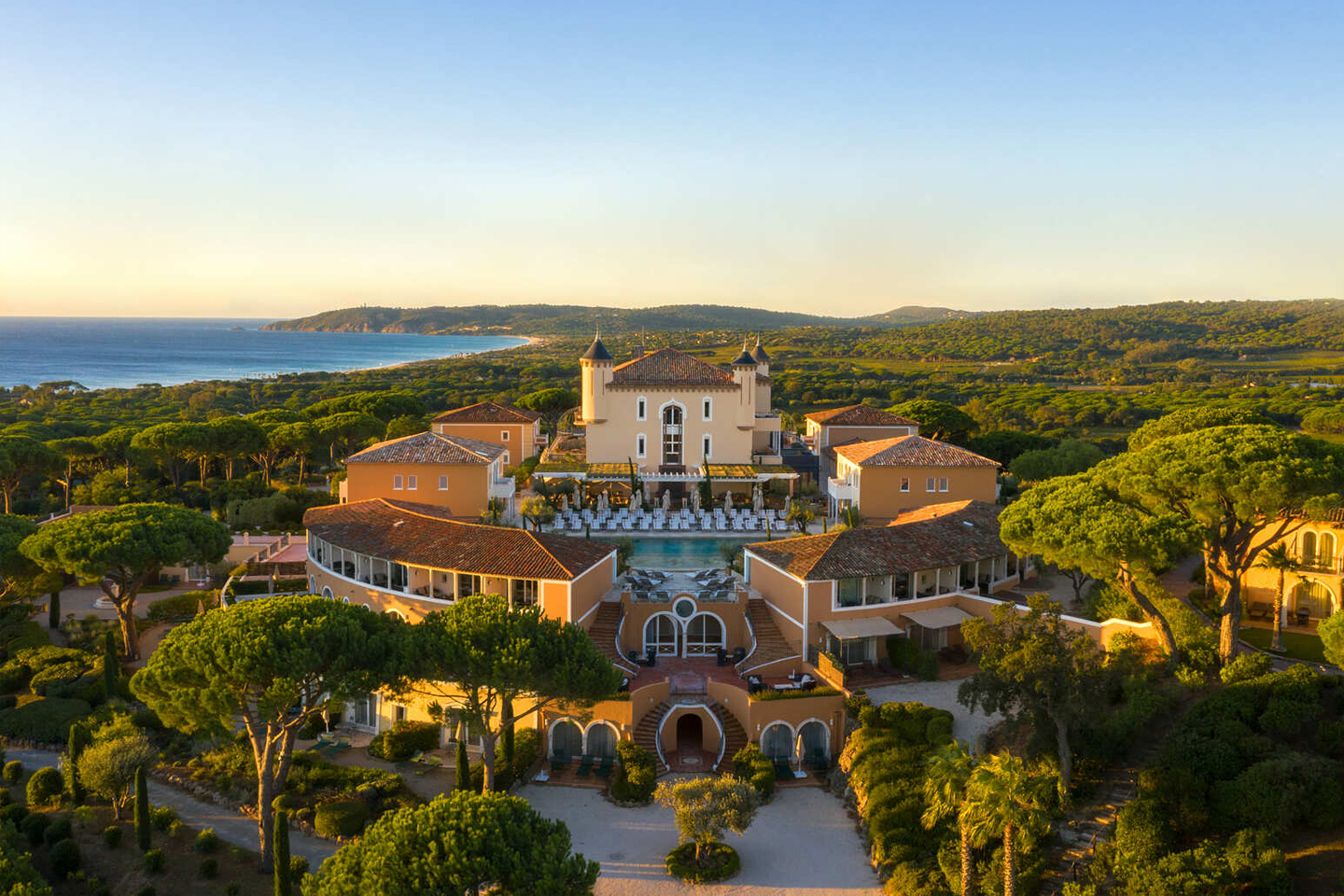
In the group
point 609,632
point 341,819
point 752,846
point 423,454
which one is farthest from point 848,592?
point 423,454

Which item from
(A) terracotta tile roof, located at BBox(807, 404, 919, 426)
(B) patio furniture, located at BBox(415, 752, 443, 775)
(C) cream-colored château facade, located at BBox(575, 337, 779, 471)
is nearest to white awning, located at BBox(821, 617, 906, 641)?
(B) patio furniture, located at BBox(415, 752, 443, 775)

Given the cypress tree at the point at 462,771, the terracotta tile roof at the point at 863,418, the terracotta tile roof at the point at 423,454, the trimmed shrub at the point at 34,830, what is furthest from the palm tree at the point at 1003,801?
the terracotta tile roof at the point at 863,418

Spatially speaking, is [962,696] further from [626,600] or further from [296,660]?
[296,660]

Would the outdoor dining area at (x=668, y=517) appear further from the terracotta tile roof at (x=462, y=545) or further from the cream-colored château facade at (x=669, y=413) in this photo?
the terracotta tile roof at (x=462, y=545)

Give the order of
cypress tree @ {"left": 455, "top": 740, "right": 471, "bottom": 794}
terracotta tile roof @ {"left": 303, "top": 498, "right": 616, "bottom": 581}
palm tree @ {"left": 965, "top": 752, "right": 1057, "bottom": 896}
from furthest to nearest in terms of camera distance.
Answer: terracotta tile roof @ {"left": 303, "top": 498, "right": 616, "bottom": 581}, cypress tree @ {"left": 455, "top": 740, "right": 471, "bottom": 794}, palm tree @ {"left": 965, "top": 752, "right": 1057, "bottom": 896}

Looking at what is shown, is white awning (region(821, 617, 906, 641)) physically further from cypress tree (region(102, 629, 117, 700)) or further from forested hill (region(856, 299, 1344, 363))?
forested hill (region(856, 299, 1344, 363))

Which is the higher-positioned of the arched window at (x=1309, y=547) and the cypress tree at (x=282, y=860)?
the arched window at (x=1309, y=547)
